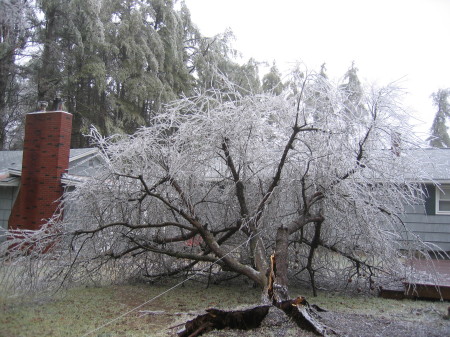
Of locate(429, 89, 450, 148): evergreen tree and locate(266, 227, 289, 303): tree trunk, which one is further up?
locate(429, 89, 450, 148): evergreen tree

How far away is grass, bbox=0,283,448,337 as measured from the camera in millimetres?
4604

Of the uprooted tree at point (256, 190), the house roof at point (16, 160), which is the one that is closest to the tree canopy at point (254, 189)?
the uprooted tree at point (256, 190)

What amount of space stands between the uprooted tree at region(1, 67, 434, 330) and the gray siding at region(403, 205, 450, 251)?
513 centimetres

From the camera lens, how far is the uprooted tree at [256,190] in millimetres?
5934

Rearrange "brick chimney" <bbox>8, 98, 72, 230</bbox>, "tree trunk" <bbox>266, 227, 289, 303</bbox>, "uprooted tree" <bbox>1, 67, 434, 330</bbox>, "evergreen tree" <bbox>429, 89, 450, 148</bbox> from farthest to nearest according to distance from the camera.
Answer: "evergreen tree" <bbox>429, 89, 450, 148</bbox> → "brick chimney" <bbox>8, 98, 72, 230</bbox> → "uprooted tree" <bbox>1, 67, 434, 330</bbox> → "tree trunk" <bbox>266, 227, 289, 303</bbox>

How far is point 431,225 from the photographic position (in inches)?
463

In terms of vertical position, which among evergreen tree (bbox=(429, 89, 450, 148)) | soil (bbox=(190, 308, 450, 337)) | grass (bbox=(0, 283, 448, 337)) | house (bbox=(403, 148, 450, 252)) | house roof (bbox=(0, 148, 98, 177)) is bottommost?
grass (bbox=(0, 283, 448, 337))

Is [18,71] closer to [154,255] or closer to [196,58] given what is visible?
[196,58]

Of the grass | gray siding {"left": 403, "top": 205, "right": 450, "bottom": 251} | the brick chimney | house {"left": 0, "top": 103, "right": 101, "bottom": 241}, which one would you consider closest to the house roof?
house {"left": 0, "top": 103, "right": 101, "bottom": 241}

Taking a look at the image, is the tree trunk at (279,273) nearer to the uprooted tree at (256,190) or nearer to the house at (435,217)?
the uprooted tree at (256,190)

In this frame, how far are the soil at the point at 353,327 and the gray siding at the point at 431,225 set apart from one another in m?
7.09

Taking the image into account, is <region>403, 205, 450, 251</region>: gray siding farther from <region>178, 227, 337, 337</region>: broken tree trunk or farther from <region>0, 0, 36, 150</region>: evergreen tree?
<region>0, 0, 36, 150</region>: evergreen tree

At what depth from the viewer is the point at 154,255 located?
7.28 m

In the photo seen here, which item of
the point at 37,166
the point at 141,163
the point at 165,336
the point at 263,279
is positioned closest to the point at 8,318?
the point at 165,336
